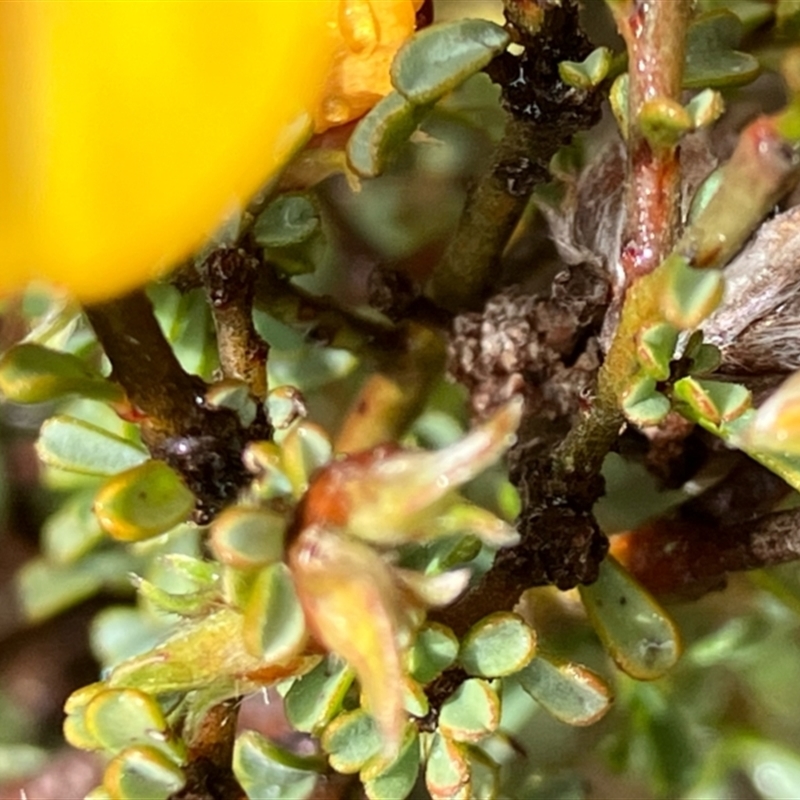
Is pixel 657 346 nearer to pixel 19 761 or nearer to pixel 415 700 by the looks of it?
pixel 415 700

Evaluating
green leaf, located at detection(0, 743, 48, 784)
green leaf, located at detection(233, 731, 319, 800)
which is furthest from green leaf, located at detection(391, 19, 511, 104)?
green leaf, located at detection(0, 743, 48, 784)

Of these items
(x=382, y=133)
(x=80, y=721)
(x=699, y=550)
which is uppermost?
(x=382, y=133)

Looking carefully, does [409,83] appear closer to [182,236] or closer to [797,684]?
[182,236]

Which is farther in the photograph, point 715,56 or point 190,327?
point 190,327

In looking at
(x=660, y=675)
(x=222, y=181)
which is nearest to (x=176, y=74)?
(x=222, y=181)

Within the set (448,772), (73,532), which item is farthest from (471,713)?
(73,532)

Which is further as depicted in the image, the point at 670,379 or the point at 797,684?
the point at 797,684

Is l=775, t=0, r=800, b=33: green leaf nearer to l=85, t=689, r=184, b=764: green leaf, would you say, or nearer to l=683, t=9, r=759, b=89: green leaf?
l=683, t=9, r=759, b=89: green leaf
